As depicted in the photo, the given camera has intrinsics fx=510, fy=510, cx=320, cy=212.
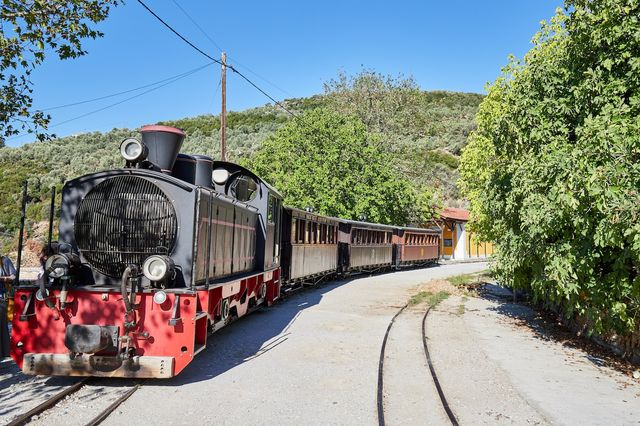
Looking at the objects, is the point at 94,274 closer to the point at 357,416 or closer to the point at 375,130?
the point at 357,416

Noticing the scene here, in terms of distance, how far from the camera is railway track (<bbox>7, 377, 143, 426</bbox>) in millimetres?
4957

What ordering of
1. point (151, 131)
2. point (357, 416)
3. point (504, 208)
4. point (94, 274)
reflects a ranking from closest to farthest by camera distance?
1. point (357, 416)
2. point (94, 274)
3. point (151, 131)
4. point (504, 208)

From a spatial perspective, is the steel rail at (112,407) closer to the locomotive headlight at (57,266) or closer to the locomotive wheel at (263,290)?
the locomotive headlight at (57,266)

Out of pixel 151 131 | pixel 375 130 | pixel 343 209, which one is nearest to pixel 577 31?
pixel 151 131

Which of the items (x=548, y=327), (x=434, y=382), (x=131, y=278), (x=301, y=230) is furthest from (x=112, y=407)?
(x=301, y=230)

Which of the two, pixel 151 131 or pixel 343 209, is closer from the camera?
pixel 151 131

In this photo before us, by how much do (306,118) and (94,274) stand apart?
2374 cm

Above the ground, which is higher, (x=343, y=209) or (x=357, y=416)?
(x=343, y=209)

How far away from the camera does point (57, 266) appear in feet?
20.1

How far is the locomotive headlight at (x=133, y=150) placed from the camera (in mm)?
6930

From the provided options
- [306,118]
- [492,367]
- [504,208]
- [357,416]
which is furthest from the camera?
A: [306,118]

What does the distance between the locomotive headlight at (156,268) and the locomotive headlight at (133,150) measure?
1545 millimetres

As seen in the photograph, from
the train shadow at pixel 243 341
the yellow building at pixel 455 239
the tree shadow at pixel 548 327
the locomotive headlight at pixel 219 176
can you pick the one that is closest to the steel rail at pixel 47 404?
the train shadow at pixel 243 341

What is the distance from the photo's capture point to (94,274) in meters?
6.76
